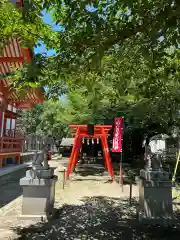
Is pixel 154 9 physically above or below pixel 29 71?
above

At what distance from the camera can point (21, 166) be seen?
1609cm

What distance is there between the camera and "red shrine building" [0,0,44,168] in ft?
33.7

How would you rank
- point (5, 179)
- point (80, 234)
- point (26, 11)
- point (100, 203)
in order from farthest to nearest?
point (5, 179), point (100, 203), point (80, 234), point (26, 11)

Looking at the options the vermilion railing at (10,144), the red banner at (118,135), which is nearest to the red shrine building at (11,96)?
the vermilion railing at (10,144)

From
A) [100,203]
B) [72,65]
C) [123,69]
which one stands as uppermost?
[123,69]

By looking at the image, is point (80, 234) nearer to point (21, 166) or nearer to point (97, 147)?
point (21, 166)

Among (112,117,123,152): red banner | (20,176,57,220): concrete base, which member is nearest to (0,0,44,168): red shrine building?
(20,176,57,220): concrete base

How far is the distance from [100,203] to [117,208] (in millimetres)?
787

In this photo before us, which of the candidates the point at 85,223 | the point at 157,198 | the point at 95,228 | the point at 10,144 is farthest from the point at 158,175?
the point at 10,144

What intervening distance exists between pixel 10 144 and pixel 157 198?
1136cm

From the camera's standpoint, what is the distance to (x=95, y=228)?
5582 mm

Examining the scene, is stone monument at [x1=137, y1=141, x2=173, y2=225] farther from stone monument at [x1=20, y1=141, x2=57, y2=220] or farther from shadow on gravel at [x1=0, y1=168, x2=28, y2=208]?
shadow on gravel at [x1=0, y1=168, x2=28, y2=208]

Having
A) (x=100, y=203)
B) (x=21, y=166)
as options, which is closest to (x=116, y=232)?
(x=100, y=203)

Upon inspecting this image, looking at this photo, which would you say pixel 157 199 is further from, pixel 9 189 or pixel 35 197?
pixel 9 189
